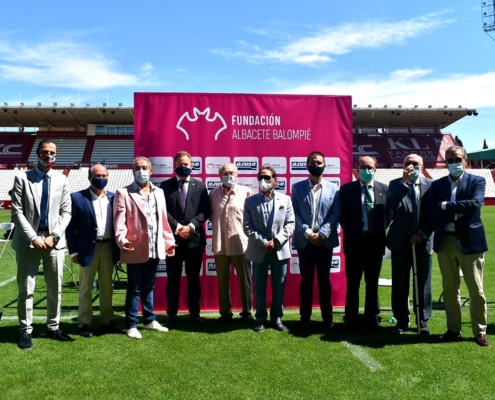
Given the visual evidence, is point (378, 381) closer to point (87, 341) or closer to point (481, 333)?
point (481, 333)

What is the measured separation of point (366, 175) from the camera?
4.80 metres

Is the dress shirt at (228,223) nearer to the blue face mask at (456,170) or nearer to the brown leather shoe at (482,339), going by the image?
the blue face mask at (456,170)

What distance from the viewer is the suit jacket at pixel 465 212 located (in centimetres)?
418

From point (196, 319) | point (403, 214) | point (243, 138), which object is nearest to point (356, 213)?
point (403, 214)

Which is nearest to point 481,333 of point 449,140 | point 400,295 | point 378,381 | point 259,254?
point 400,295

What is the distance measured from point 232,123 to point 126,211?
1864 mm

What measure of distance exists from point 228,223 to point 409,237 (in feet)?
6.36

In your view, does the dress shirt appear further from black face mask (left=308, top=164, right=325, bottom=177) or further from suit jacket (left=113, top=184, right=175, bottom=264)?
black face mask (left=308, top=164, right=325, bottom=177)

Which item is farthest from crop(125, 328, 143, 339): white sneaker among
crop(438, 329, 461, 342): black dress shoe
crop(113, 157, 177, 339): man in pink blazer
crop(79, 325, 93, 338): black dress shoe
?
crop(438, 329, 461, 342): black dress shoe

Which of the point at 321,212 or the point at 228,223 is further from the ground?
the point at 321,212

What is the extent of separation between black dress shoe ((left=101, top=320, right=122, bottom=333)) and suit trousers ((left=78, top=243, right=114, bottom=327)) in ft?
0.34

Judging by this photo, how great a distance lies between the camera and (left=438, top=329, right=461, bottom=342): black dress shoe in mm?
4387

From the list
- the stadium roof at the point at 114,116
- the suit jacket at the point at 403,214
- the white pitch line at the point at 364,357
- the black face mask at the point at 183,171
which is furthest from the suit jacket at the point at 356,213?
the stadium roof at the point at 114,116

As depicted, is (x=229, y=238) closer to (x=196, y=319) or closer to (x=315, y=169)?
(x=196, y=319)
